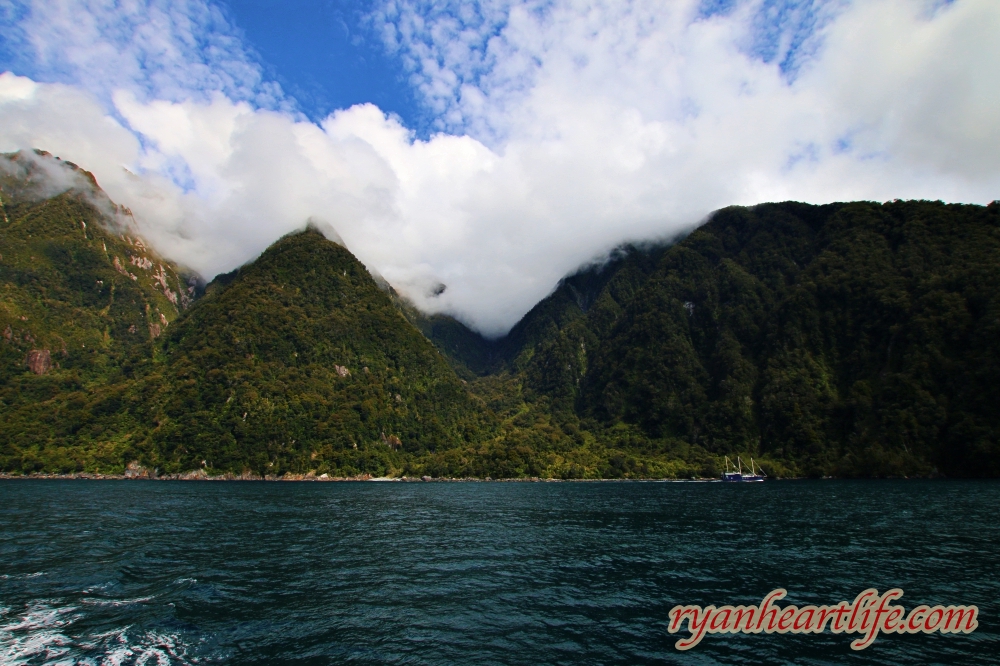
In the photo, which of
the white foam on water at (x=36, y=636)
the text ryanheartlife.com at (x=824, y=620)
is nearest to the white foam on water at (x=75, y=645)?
the white foam on water at (x=36, y=636)

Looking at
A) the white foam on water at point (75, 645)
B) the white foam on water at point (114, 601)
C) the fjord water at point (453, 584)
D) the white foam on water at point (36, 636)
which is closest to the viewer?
the white foam on water at point (75, 645)

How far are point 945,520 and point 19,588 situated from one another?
98.4 m

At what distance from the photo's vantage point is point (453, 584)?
34.9 meters

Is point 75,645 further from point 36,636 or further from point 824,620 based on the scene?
point 824,620

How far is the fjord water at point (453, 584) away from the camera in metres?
22.5

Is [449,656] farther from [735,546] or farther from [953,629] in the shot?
[735,546]

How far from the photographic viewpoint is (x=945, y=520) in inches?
2598

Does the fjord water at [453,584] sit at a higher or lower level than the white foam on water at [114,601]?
lower

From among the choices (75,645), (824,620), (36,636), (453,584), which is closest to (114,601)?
(36,636)

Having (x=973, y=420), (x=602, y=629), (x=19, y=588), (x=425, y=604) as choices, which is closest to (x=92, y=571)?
(x=19, y=588)

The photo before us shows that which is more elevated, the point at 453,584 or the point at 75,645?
the point at 75,645

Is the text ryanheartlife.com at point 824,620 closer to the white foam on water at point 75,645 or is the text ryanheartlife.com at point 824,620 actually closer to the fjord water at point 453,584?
the fjord water at point 453,584

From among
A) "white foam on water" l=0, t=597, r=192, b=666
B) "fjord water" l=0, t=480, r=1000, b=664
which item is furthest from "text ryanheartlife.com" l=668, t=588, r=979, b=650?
"white foam on water" l=0, t=597, r=192, b=666

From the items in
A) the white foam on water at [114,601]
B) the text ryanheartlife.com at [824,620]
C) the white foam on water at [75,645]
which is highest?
the white foam on water at [75,645]
